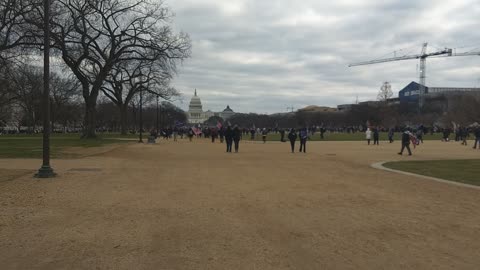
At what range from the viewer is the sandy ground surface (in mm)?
6480

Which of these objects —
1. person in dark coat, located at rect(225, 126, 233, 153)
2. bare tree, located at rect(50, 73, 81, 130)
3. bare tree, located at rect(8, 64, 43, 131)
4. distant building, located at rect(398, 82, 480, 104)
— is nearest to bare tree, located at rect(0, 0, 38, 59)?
bare tree, located at rect(8, 64, 43, 131)

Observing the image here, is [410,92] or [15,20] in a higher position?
[410,92]

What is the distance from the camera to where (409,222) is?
8.92 m

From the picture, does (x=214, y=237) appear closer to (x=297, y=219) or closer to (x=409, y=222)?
(x=297, y=219)

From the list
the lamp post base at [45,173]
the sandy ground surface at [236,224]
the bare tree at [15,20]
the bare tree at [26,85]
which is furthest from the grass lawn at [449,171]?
the bare tree at [26,85]

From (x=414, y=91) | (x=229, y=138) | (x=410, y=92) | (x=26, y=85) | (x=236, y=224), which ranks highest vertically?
(x=414, y=91)

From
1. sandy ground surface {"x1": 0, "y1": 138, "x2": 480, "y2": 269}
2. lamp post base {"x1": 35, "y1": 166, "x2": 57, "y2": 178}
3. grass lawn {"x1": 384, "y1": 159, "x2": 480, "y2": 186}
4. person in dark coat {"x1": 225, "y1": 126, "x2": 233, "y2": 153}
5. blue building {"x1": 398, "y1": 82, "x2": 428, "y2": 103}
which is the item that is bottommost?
sandy ground surface {"x1": 0, "y1": 138, "x2": 480, "y2": 269}

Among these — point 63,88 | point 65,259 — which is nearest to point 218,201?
point 65,259

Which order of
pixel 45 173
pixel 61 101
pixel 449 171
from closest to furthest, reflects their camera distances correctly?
pixel 45 173 < pixel 449 171 < pixel 61 101

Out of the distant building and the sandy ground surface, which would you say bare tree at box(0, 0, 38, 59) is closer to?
the sandy ground surface

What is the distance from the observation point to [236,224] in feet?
28.2

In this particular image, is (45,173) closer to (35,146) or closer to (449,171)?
(449,171)

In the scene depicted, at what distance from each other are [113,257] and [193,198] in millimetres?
5000

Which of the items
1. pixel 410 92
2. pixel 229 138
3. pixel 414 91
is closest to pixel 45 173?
pixel 229 138
